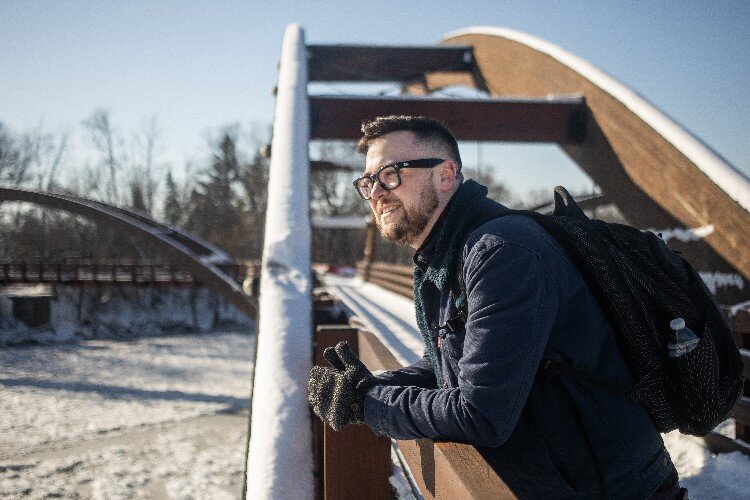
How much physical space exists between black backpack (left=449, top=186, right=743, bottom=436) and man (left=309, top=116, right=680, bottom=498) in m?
0.03

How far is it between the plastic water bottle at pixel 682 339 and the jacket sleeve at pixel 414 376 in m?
0.67

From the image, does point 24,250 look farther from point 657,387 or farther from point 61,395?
point 657,387

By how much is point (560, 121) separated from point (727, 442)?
121 inches

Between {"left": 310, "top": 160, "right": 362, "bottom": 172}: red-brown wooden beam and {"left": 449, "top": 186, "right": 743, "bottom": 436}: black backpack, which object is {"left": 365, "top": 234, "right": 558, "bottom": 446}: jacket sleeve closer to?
{"left": 449, "top": 186, "right": 743, "bottom": 436}: black backpack

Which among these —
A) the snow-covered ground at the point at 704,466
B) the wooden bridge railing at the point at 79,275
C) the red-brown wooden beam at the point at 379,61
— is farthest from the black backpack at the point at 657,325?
the wooden bridge railing at the point at 79,275

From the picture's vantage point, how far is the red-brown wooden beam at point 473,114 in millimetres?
5004

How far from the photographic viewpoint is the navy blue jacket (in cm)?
109

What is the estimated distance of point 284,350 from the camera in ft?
5.70

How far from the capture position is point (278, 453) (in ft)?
4.64

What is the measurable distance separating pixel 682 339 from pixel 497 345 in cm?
41

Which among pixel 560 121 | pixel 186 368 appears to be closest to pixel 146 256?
pixel 186 368

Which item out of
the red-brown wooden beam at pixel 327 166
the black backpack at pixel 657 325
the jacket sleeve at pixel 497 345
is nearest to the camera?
the jacket sleeve at pixel 497 345

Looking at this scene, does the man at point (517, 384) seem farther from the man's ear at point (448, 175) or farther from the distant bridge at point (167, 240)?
the distant bridge at point (167, 240)

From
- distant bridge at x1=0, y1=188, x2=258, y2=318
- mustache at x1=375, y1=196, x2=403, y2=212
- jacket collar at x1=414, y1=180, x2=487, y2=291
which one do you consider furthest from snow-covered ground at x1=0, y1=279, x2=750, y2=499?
distant bridge at x1=0, y1=188, x2=258, y2=318
